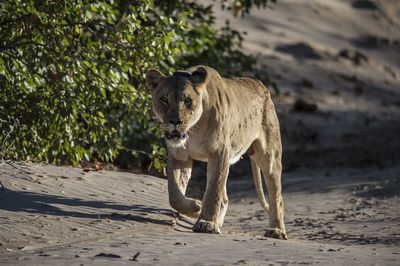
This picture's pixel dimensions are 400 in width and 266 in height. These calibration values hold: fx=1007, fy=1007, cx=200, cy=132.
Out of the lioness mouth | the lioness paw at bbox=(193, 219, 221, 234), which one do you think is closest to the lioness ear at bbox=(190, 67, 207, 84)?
the lioness mouth

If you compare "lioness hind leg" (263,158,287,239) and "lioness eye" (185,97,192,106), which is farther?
"lioness hind leg" (263,158,287,239)

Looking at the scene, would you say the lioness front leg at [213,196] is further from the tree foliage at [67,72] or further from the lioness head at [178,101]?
the tree foliage at [67,72]

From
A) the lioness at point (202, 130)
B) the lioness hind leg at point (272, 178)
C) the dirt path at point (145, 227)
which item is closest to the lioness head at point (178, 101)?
the lioness at point (202, 130)

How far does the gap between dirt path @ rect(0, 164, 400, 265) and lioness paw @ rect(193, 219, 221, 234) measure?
0.12 meters

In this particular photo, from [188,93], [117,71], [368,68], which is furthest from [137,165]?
[368,68]

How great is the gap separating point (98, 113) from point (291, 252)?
12.5 feet

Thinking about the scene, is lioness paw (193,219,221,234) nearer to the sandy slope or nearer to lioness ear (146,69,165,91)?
lioness ear (146,69,165,91)

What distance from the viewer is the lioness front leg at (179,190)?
8.82m

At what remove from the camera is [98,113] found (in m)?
11.1

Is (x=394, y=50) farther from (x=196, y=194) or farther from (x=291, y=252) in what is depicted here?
(x=291, y=252)

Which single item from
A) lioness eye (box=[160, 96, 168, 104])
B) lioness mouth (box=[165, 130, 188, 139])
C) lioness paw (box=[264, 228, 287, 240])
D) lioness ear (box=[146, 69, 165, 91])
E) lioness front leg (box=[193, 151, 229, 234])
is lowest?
lioness paw (box=[264, 228, 287, 240])

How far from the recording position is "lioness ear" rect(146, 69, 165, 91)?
29.1ft

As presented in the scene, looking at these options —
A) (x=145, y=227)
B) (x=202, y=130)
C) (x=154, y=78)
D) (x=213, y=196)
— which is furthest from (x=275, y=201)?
(x=154, y=78)

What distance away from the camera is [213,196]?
8711 mm
